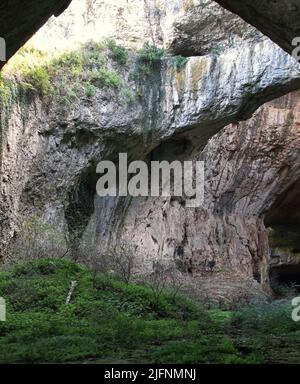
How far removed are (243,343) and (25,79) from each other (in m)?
8.48

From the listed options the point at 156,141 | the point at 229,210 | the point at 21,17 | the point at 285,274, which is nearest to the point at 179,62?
the point at 156,141

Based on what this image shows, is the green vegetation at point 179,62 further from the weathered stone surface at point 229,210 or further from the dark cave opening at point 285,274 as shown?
the dark cave opening at point 285,274

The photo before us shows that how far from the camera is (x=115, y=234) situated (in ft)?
49.0

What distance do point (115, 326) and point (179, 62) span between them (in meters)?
9.76

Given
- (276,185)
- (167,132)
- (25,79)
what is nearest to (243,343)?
(25,79)

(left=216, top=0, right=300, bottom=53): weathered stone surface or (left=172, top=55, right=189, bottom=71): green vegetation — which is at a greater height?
(left=172, top=55, right=189, bottom=71): green vegetation

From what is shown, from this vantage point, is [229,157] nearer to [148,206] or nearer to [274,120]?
[274,120]

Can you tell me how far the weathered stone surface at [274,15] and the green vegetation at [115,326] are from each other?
11.5 ft

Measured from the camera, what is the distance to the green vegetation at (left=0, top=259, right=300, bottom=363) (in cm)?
480

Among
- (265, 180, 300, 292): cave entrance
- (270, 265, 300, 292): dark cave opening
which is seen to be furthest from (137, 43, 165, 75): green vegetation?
(270, 265, 300, 292): dark cave opening

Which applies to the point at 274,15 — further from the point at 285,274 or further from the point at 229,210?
the point at 285,274

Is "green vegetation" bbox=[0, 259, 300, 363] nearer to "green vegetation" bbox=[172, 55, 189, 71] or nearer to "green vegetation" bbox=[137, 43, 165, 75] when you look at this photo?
"green vegetation" bbox=[137, 43, 165, 75]

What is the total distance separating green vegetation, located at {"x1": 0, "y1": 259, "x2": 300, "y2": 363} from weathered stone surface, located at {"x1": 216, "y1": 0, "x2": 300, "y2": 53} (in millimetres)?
3505

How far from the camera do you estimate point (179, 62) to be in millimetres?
14445
